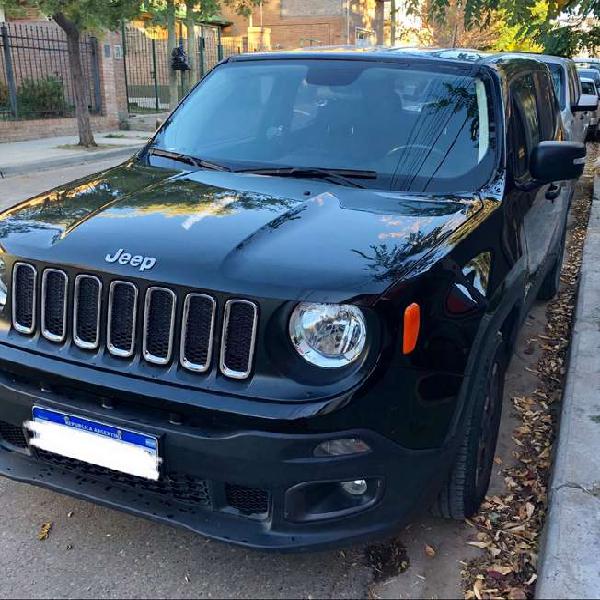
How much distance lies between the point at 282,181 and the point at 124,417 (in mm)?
1336

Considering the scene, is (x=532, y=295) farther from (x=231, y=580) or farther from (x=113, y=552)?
(x=113, y=552)

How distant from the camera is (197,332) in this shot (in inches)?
89.4

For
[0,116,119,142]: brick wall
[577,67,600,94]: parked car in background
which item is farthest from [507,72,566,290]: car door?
[0,116,119,142]: brick wall

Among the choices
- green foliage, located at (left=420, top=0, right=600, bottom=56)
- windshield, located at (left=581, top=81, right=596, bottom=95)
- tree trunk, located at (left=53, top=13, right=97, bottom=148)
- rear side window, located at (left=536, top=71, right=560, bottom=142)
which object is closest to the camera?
rear side window, located at (left=536, top=71, right=560, bottom=142)

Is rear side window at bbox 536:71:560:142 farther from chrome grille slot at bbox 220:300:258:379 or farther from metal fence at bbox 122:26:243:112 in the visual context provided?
metal fence at bbox 122:26:243:112

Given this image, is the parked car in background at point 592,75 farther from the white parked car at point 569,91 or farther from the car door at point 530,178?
the car door at point 530,178

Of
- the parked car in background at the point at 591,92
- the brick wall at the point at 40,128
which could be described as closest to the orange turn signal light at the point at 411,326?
the parked car in background at the point at 591,92

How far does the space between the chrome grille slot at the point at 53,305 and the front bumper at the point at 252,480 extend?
21 centimetres

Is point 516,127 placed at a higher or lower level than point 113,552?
higher

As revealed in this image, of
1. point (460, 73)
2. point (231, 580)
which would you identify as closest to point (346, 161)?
point (460, 73)

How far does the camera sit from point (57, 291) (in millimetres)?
2504

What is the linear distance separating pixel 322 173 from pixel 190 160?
0.74 meters

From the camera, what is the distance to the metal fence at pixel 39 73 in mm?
16594

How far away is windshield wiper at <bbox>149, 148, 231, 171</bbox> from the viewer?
3410mm
